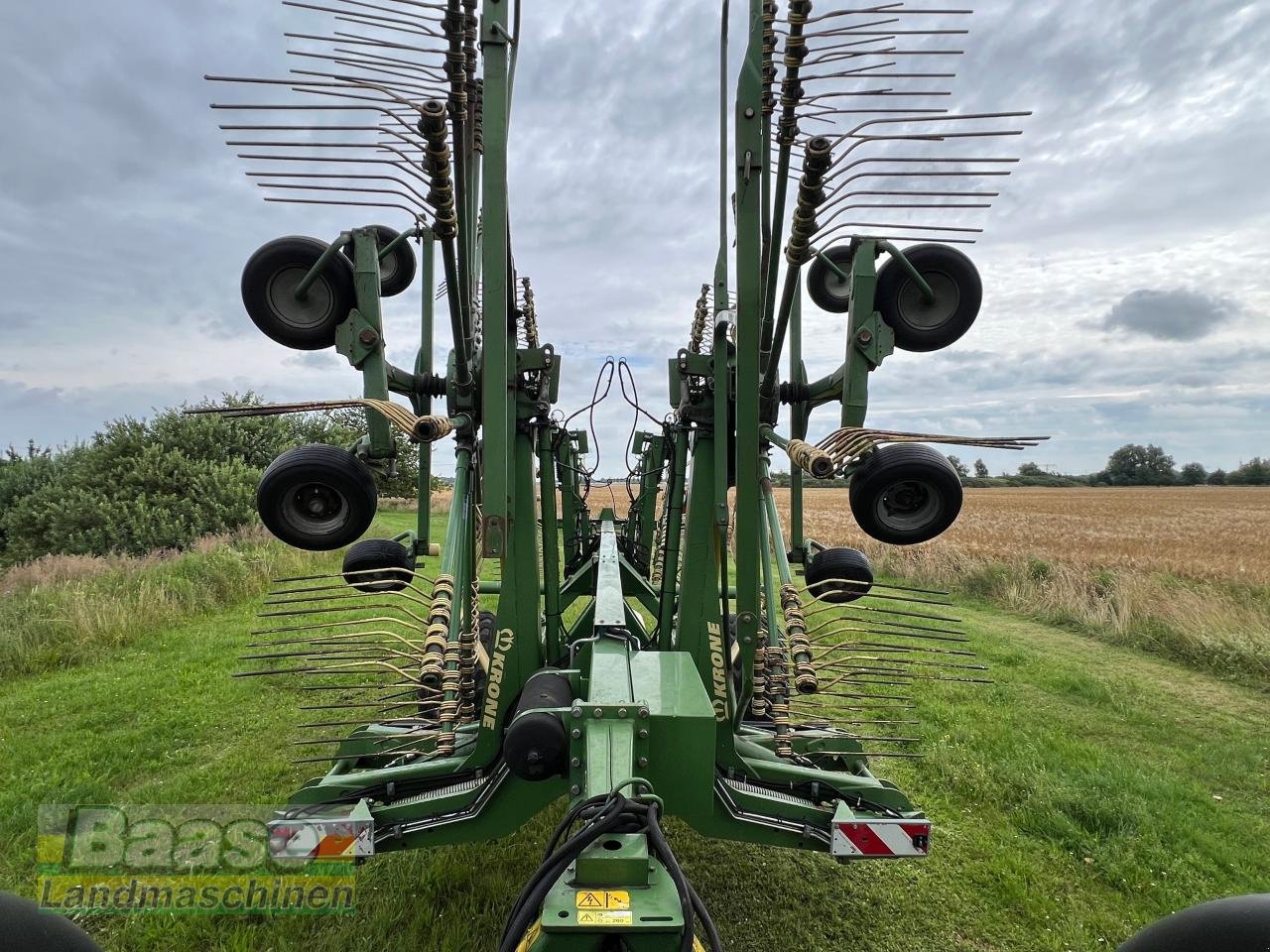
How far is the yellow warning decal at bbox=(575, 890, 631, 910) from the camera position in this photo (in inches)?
61.1

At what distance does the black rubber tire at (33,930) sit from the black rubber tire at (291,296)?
2233mm

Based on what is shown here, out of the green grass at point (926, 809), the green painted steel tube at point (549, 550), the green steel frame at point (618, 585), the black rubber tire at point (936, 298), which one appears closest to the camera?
the green steel frame at point (618, 585)

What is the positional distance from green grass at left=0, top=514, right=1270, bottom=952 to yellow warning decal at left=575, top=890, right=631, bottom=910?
2.15 meters

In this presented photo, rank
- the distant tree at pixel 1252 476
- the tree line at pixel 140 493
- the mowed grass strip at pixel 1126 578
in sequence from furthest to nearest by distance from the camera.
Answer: the distant tree at pixel 1252 476
the tree line at pixel 140 493
the mowed grass strip at pixel 1126 578

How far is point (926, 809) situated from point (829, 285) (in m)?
3.48

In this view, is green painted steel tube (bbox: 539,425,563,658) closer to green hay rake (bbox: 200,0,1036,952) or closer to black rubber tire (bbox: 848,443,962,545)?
green hay rake (bbox: 200,0,1036,952)

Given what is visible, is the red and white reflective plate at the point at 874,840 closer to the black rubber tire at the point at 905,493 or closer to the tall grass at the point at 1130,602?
the black rubber tire at the point at 905,493

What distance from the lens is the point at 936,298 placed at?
320cm

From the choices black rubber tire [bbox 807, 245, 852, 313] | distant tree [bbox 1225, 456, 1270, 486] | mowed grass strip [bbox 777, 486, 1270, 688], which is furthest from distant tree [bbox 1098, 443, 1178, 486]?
black rubber tire [bbox 807, 245, 852, 313]

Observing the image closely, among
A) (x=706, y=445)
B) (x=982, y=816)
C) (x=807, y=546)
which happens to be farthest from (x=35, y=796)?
(x=982, y=816)

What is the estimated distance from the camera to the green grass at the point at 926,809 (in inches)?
135

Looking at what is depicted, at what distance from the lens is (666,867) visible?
1.60 meters

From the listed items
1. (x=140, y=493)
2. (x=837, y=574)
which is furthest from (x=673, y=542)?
(x=140, y=493)

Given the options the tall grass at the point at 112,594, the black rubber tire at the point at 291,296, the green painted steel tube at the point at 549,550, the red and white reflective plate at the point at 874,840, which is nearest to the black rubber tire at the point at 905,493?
the red and white reflective plate at the point at 874,840
